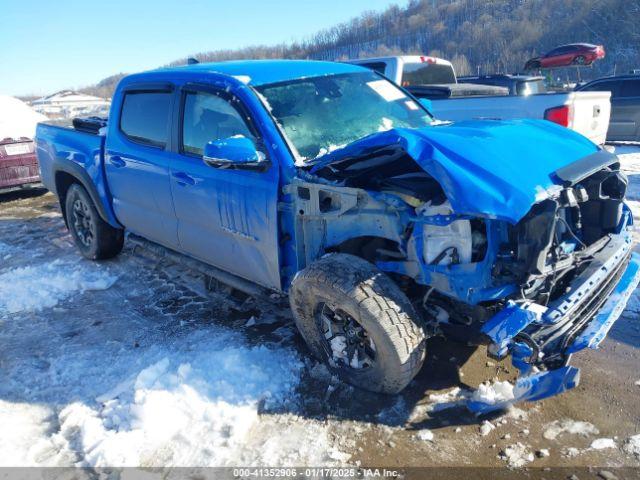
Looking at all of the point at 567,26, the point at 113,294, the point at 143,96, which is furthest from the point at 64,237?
the point at 567,26

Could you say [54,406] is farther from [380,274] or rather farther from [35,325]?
[380,274]

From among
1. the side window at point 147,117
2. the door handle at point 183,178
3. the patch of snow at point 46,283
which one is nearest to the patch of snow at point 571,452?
the door handle at point 183,178

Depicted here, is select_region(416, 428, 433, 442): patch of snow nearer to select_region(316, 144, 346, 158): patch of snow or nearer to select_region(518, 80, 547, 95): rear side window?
select_region(316, 144, 346, 158): patch of snow

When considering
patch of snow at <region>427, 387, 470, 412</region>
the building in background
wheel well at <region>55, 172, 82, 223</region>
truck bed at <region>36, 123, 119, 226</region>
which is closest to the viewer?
patch of snow at <region>427, 387, 470, 412</region>

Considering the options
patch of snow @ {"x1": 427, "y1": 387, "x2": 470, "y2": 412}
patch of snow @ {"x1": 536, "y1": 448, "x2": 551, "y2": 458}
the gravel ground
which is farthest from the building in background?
patch of snow @ {"x1": 536, "y1": 448, "x2": 551, "y2": 458}

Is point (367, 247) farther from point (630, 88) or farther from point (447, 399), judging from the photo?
point (630, 88)

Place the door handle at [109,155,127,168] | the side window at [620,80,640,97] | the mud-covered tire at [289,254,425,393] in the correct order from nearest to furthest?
the mud-covered tire at [289,254,425,393], the door handle at [109,155,127,168], the side window at [620,80,640,97]

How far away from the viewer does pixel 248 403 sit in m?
2.97

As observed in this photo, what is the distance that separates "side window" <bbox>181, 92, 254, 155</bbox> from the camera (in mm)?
3463

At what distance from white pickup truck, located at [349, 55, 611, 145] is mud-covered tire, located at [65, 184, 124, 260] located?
4.41m

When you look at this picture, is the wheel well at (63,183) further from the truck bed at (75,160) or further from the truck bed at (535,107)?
the truck bed at (535,107)

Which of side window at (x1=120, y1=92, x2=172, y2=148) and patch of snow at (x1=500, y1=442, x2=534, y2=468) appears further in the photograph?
side window at (x1=120, y1=92, x2=172, y2=148)

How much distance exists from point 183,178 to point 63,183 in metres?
2.82

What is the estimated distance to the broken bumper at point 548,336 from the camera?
243 cm
